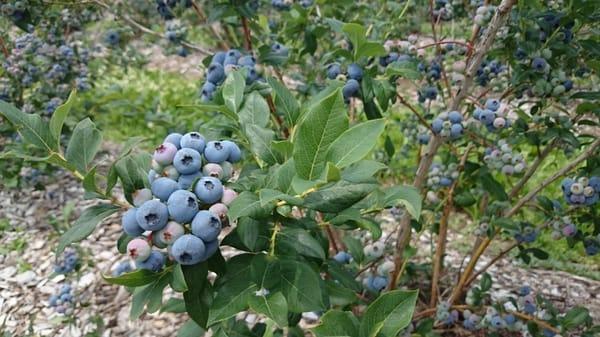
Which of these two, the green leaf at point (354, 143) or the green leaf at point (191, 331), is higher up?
the green leaf at point (354, 143)

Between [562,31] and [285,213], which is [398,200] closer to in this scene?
[285,213]

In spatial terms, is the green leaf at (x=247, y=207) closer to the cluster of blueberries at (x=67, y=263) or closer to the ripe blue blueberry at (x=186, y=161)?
the ripe blue blueberry at (x=186, y=161)

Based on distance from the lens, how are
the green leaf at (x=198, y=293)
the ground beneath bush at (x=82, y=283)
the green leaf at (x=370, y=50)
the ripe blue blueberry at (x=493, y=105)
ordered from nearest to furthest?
the green leaf at (x=198, y=293) → the green leaf at (x=370, y=50) → the ripe blue blueberry at (x=493, y=105) → the ground beneath bush at (x=82, y=283)

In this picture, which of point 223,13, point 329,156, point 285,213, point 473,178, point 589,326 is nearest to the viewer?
point 329,156

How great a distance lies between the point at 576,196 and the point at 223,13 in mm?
1340

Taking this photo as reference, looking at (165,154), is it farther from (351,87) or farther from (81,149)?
(351,87)

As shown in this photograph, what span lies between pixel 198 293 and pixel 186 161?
11.0 inches

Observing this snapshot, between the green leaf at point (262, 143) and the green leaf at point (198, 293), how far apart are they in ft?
0.79

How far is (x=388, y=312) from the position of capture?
103 centimetres

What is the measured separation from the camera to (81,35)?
150 inches

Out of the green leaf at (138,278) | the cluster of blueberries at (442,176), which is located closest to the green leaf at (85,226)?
the green leaf at (138,278)

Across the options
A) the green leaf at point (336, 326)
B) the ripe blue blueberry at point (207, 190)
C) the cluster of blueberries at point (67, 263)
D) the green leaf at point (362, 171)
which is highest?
the green leaf at point (362, 171)

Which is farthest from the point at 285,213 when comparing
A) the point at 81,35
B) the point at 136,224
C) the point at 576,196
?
the point at 81,35

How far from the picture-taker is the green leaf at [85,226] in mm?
1048
